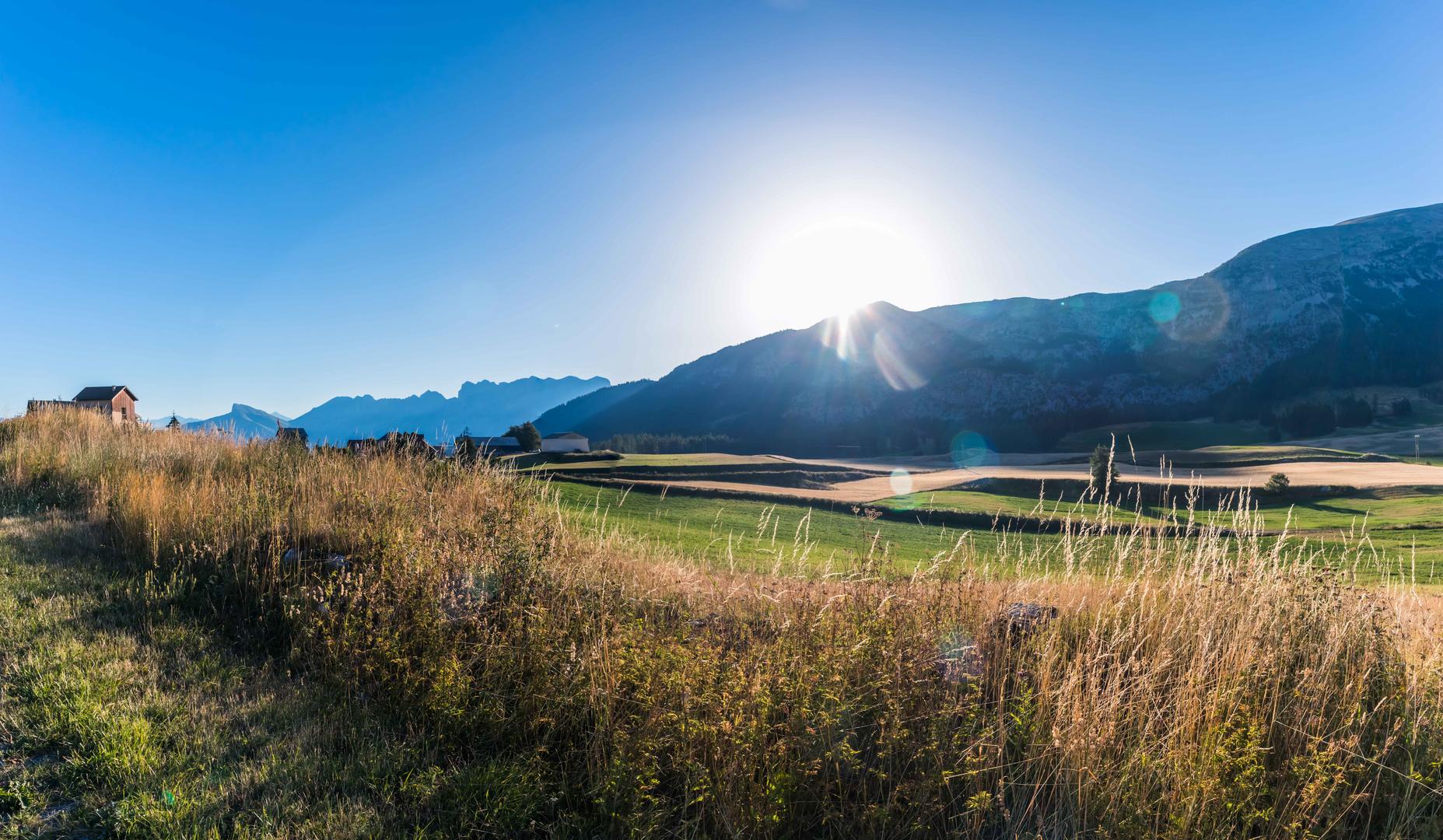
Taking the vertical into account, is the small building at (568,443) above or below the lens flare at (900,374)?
below

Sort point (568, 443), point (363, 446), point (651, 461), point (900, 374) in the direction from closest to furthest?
point (363, 446), point (651, 461), point (568, 443), point (900, 374)

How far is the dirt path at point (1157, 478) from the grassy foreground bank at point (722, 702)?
2663 centimetres

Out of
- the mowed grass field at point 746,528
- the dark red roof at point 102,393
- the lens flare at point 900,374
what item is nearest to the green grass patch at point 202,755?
the mowed grass field at point 746,528

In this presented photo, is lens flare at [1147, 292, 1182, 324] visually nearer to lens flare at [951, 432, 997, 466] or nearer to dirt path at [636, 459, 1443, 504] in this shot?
lens flare at [951, 432, 997, 466]

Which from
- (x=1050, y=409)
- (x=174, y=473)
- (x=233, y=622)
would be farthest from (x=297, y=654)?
(x=1050, y=409)

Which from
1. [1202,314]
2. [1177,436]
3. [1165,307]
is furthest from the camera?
[1165,307]

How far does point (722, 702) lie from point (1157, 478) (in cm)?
5429

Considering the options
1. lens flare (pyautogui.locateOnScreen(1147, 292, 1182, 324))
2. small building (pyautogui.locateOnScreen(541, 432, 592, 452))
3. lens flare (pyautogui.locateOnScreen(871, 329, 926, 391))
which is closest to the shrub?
small building (pyautogui.locateOnScreen(541, 432, 592, 452))

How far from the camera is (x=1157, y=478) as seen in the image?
1850 inches

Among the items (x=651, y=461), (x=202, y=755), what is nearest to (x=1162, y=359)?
(x=651, y=461)

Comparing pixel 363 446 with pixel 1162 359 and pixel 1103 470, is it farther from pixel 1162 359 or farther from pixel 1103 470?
pixel 1162 359

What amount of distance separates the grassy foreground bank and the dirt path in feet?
87.4

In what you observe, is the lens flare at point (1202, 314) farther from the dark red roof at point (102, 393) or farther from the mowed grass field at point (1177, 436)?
the dark red roof at point (102, 393)

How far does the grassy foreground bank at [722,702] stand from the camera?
3.43 meters
